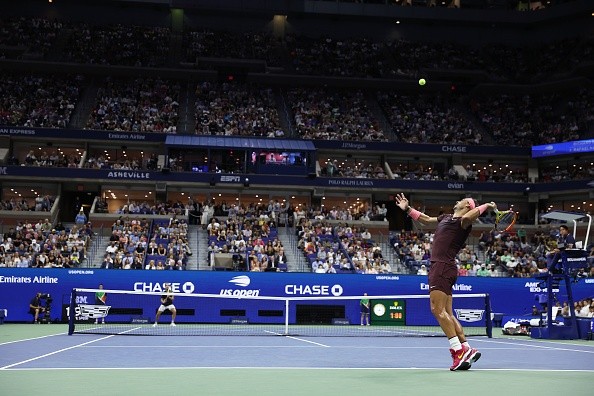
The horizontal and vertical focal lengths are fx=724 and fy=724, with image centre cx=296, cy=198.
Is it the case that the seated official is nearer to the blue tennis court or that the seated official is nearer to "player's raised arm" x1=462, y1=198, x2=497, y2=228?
the blue tennis court

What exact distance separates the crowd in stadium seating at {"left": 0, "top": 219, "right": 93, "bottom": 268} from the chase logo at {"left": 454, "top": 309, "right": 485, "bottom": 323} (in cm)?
1921

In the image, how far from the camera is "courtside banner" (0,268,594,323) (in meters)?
32.9

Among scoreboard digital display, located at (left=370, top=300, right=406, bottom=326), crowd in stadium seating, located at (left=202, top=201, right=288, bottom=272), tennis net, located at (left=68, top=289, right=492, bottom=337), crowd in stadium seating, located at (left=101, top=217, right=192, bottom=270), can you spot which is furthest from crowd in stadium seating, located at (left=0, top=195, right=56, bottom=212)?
scoreboard digital display, located at (left=370, top=300, right=406, bottom=326)

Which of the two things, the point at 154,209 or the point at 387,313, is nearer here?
the point at 387,313

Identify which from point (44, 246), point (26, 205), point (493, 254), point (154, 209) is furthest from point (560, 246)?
point (26, 205)

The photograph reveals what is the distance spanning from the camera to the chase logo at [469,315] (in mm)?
34312

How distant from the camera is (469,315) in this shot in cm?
3450

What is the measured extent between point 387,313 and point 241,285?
7.11m

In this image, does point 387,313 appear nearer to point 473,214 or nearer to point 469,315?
point 469,315

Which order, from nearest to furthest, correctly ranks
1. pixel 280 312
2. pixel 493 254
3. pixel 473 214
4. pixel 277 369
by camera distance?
pixel 277 369, pixel 473 214, pixel 280 312, pixel 493 254

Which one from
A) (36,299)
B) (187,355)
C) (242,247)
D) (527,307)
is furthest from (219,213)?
(187,355)

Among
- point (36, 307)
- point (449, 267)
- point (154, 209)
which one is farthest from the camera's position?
point (154, 209)

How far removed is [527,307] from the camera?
3681 cm

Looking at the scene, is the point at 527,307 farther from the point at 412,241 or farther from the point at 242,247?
the point at 242,247
